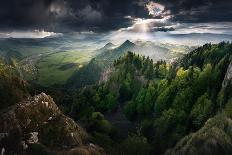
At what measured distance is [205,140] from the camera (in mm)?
120125

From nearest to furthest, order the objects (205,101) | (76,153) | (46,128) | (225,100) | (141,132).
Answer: (76,153)
(46,128)
(225,100)
(205,101)
(141,132)

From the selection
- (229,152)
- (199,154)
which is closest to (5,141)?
(199,154)

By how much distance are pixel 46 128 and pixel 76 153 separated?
15.9m

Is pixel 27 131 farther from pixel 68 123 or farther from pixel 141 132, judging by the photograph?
pixel 141 132

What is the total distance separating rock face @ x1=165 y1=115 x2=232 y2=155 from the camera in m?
117

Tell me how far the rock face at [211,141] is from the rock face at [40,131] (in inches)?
1197

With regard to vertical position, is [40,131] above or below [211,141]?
below

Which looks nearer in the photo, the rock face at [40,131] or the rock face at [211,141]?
the rock face at [211,141]

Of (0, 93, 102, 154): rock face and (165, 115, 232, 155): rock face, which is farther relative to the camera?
(0, 93, 102, 154): rock face

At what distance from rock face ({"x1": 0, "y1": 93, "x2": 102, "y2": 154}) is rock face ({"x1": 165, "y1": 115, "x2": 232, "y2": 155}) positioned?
1197 inches

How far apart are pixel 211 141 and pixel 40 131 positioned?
55829mm

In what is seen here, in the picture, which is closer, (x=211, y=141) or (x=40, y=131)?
(x=211, y=141)

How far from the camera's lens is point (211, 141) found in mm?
118562

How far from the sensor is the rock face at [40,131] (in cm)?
12325
